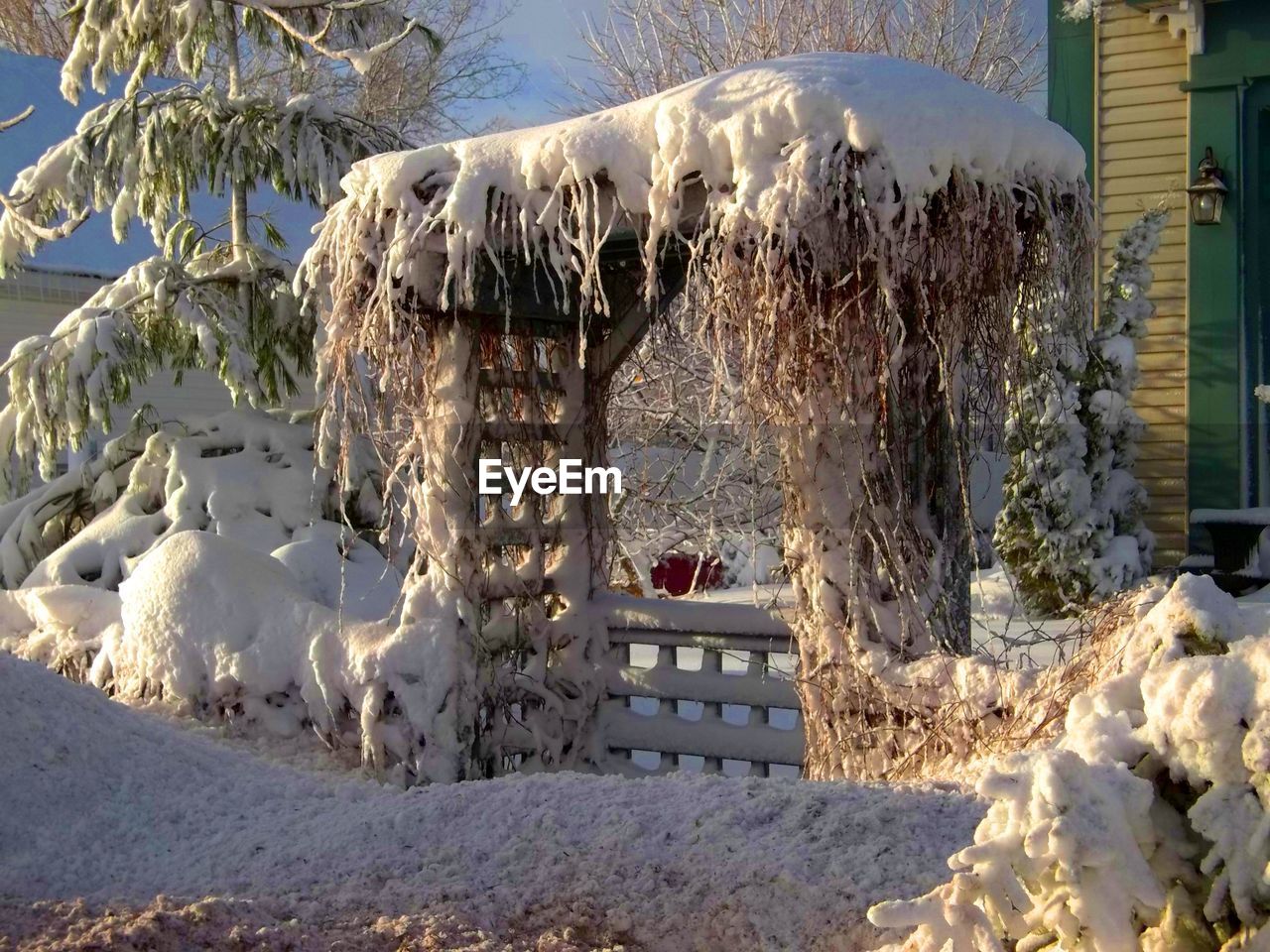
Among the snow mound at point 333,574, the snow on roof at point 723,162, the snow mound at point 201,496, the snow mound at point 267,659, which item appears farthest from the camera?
the snow mound at point 201,496

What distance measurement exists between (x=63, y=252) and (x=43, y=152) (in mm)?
1686

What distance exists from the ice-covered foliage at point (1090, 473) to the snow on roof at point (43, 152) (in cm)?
785

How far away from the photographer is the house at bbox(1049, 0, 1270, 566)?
7.98 metres

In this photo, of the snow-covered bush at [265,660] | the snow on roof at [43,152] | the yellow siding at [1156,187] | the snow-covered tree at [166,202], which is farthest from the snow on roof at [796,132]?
the snow on roof at [43,152]

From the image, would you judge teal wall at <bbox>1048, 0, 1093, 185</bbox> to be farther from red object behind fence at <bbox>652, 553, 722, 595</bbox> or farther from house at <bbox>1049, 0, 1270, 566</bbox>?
red object behind fence at <bbox>652, 553, 722, 595</bbox>

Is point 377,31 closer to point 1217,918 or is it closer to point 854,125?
point 854,125

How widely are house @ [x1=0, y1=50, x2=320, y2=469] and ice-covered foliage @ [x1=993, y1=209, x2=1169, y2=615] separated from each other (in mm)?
7242

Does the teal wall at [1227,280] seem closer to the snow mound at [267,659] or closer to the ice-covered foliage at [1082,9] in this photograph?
the ice-covered foliage at [1082,9]

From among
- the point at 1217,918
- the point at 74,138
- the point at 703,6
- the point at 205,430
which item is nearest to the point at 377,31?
the point at 74,138

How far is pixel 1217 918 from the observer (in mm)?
1571

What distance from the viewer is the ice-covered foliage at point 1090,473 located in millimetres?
8070

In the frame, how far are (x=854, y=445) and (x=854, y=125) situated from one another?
1.13 metres

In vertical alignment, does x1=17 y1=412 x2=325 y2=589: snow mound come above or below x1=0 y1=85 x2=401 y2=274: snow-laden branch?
below

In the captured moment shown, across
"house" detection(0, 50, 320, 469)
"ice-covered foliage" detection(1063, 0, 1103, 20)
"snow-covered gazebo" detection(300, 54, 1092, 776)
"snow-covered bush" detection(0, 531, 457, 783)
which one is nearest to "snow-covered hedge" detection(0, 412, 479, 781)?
"snow-covered bush" detection(0, 531, 457, 783)
